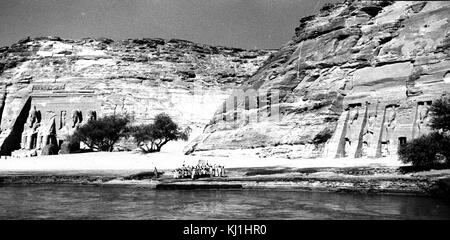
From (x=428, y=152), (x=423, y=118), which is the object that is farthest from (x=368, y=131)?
(x=428, y=152)

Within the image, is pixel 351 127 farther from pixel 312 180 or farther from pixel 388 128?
pixel 312 180

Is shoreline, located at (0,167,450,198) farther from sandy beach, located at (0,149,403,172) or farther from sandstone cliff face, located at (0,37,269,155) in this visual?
sandstone cliff face, located at (0,37,269,155)

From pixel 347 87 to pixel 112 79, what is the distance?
136ft

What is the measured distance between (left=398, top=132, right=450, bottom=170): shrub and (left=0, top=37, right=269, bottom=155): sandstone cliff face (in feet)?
146

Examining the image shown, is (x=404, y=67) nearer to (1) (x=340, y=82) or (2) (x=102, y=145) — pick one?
(1) (x=340, y=82)

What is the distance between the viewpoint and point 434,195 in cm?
1579

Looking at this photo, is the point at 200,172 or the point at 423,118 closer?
the point at 200,172

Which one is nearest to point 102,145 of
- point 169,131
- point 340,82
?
point 169,131

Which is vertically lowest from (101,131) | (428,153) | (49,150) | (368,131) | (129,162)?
(129,162)

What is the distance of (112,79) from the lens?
65.6m

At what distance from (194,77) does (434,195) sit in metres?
55.4

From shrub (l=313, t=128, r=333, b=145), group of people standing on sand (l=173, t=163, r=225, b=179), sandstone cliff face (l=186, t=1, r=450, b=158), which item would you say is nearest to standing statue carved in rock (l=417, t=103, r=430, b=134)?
sandstone cliff face (l=186, t=1, r=450, b=158)

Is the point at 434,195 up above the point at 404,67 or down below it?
below

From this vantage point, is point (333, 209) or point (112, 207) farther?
point (112, 207)
